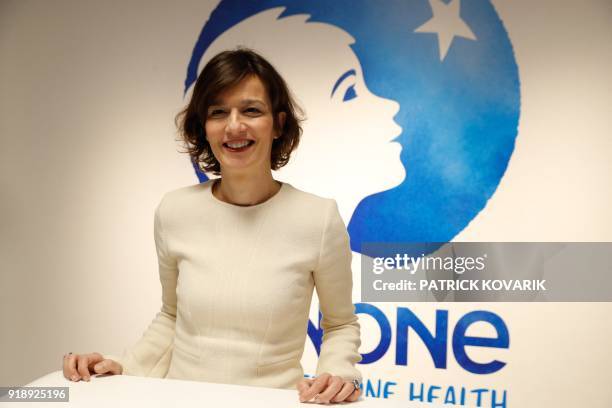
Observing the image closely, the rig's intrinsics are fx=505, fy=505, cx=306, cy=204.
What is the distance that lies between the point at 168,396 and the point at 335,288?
512mm

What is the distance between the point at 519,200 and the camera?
2.49m

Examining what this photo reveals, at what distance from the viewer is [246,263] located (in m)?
1.29

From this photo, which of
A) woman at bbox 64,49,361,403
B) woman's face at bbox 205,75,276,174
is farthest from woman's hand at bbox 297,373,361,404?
woman's face at bbox 205,75,276,174

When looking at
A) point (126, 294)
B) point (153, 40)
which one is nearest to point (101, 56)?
point (153, 40)

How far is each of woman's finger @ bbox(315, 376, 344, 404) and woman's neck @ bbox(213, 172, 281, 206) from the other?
1.78 feet

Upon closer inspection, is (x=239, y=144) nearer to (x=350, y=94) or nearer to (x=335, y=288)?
(x=335, y=288)

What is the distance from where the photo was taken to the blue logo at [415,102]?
2.49 meters

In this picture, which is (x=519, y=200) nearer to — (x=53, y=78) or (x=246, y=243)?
(x=246, y=243)

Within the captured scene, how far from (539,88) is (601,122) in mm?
331

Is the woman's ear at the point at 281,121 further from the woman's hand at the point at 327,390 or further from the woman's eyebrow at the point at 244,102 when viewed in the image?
the woman's hand at the point at 327,390

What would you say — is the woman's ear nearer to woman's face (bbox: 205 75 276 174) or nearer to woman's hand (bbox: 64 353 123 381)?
woman's face (bbox: 205 75 276 174)

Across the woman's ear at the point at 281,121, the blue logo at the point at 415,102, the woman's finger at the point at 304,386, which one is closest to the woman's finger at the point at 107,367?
the woman's finger at the point at 304,386

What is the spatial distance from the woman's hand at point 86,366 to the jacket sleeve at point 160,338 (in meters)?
0.05

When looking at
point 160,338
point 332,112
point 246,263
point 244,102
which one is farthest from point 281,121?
point 332,112
